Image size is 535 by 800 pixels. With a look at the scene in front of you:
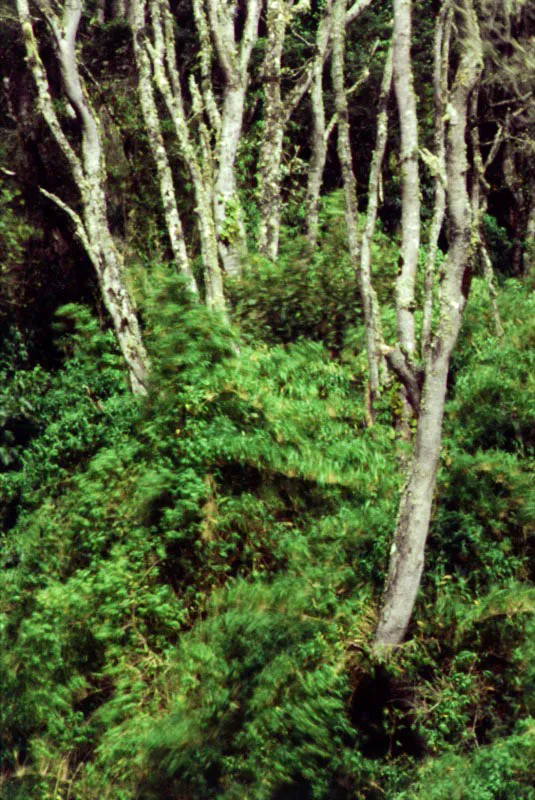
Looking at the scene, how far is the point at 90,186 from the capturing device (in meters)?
12.1

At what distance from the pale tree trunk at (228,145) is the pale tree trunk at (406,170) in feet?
9.59

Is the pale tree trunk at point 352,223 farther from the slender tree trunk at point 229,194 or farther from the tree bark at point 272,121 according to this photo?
the slender tree trunk at point 229,194

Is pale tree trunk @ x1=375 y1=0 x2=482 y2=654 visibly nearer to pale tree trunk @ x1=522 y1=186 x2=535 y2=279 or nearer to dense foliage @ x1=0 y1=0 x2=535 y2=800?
dense foliage @ x1=0 y1=0 x2=535 y2=800

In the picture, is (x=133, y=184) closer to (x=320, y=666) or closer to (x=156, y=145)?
(x=156, y=145)

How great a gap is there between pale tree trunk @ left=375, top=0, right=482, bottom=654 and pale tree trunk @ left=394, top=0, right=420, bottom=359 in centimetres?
98

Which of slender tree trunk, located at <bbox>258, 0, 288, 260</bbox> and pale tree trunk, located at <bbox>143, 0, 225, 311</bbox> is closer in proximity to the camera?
pale tree trunk, located at <bbox>143, 0, 225, 311</bbox>

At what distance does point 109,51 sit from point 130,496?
31.2ft

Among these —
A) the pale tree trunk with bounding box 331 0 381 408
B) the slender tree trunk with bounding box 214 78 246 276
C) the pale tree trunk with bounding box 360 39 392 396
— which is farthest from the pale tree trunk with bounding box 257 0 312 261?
the pale tree trunk with bounding box 360 39 392 396

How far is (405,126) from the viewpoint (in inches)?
344

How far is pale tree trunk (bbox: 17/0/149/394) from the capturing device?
464 inches

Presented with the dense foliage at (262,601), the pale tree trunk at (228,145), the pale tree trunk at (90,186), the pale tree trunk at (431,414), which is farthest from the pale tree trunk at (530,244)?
the pale tree trunk at (431,414)

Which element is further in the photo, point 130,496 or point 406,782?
point 130,496

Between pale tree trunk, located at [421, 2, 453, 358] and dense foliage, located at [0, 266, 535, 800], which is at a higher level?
pale tree trunk, located at [421, 2, 453, 358]

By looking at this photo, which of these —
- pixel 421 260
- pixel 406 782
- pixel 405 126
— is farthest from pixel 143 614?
pixel 421 260
